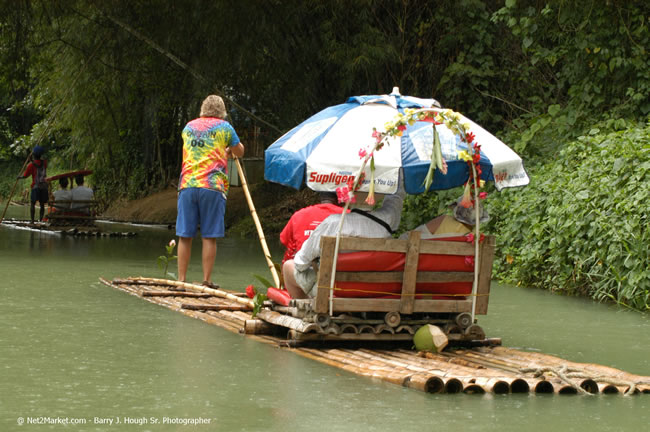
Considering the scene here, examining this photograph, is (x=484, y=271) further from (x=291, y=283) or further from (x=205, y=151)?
(x=205, y=151)

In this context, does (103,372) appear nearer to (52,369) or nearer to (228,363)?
(52,369)

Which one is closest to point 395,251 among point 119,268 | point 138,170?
point 119,268

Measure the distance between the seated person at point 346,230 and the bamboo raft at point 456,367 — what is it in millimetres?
373

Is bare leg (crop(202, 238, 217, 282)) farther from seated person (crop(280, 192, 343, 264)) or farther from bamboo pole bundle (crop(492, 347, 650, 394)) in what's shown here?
bamboo pole bundle (crop(492, 347, 650, 394))

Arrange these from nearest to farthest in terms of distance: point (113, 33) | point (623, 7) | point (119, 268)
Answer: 1. point (119, 268)
2. point (623, 7)
3. point (113, 33)

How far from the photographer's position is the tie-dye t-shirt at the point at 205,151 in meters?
10.6

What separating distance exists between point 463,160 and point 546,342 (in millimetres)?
1806

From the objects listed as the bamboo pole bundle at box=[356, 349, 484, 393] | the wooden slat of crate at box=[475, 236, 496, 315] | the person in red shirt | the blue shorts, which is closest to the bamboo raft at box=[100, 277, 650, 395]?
the bamboo pole bundle at box=[356, 349, 484, 393]

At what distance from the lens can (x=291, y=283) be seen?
7887 mm

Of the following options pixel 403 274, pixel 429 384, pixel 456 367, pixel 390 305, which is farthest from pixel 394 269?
pixel 429 384

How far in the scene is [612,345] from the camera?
808 cm

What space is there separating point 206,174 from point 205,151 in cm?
25

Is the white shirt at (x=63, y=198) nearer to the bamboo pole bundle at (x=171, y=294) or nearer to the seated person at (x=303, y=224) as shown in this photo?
the bamboo pole bundle at (x=171, y=294)

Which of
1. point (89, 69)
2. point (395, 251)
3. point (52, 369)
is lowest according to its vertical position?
point (52, 369)
